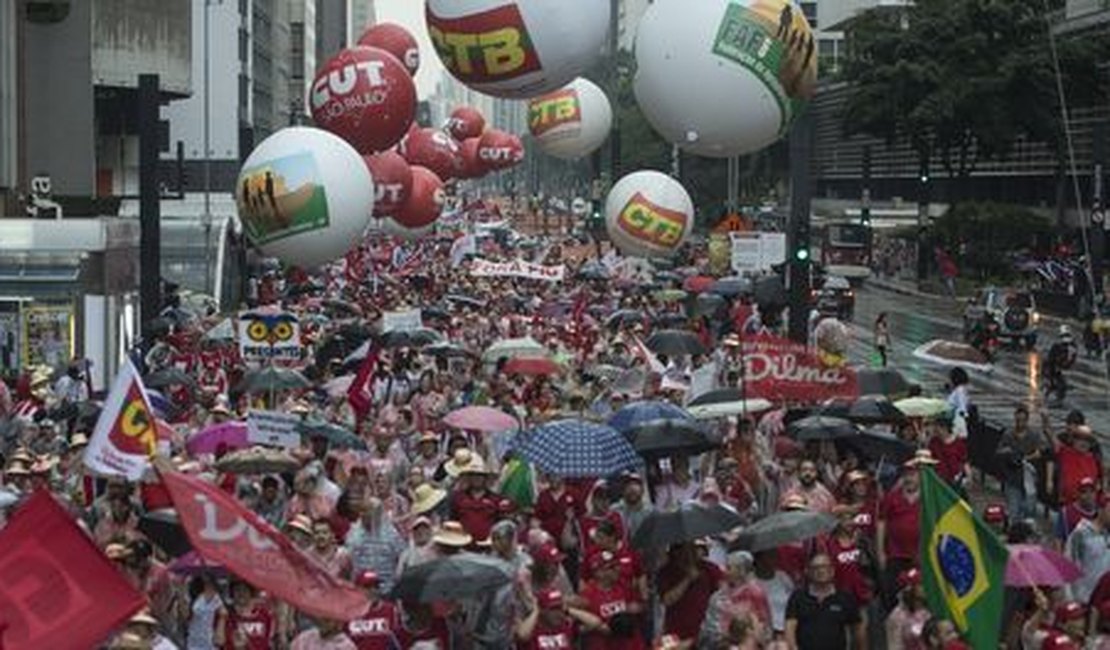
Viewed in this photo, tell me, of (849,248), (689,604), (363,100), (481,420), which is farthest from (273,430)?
(849,248)

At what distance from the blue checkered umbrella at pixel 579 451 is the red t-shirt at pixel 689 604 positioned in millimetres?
1981

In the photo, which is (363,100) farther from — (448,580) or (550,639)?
(550,639)

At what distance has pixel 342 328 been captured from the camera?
31344 mm

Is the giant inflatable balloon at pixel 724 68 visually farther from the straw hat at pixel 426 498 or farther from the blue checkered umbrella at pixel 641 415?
the straw hat at pixel 426 498

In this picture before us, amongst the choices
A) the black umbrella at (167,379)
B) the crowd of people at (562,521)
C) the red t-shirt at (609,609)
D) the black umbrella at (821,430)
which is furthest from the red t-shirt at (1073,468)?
the black umbrella at (167,379)

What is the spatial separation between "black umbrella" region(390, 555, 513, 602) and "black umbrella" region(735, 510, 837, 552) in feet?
4.60

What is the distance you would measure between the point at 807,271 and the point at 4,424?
1118cm

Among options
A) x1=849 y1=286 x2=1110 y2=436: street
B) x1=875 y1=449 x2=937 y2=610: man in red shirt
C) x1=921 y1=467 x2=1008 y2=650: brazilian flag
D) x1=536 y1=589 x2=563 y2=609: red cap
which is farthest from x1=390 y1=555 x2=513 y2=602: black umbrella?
x1=849 y1=286 x2=1110 y2=436: street

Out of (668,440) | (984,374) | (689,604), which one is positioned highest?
(668,440)

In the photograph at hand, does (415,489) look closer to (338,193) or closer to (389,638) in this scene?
(389,638)

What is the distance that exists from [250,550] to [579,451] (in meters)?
5.23

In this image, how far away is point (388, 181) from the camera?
32.1 metres

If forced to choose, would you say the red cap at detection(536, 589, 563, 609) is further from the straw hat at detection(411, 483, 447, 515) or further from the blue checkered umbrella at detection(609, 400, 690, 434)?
the blue checkered umbrella at detection(609, 400, 690, 434)

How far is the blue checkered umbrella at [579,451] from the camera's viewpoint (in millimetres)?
→ 14398
